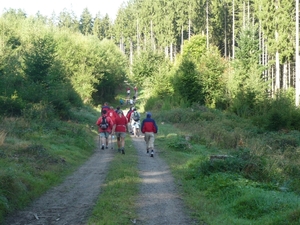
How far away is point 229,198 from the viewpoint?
10523 mm

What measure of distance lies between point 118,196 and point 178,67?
3746 centimetres

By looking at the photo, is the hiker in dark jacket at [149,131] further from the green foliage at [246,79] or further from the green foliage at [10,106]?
the green foliage at [246,79]

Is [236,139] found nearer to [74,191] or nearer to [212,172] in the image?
[212,172]

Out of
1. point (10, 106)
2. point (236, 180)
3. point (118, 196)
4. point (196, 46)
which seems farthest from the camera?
point (196, 46)

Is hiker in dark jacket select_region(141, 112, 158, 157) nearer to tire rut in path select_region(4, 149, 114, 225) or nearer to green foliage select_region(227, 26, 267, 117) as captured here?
tire rut in path select_region(4, 149, 114, 225)

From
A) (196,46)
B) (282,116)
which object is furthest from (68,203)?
(196,46)

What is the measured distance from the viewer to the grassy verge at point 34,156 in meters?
10.4

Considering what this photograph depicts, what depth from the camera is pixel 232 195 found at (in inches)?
418

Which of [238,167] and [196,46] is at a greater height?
[196,46]

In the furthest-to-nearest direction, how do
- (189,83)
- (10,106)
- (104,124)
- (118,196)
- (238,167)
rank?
(189,83)
(10,106)
(104,124)
(238,167)
(118,196)

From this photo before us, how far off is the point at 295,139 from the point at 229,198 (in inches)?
681

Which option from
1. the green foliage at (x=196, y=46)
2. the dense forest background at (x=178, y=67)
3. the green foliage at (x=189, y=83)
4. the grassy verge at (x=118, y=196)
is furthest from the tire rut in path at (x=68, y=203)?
the green foliage at (x=196, y=46)

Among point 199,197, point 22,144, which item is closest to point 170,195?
point 199,197

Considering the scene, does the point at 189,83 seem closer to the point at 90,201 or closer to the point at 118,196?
the point at 118,196
